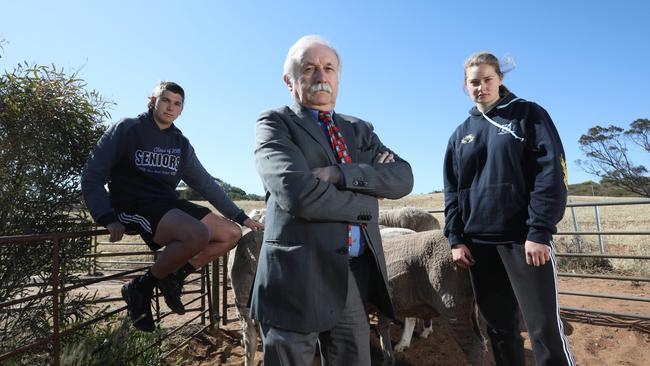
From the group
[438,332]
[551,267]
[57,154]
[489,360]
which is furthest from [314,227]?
[438,332]

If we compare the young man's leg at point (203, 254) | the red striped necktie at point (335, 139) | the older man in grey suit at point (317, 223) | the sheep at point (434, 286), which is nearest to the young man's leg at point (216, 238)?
the young man's leg at point (203, 254)

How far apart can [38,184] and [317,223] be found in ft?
9.13

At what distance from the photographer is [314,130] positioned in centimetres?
182

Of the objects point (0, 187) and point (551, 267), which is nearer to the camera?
point (551, 267)

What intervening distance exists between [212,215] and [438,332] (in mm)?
3433

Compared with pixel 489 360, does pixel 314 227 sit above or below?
above

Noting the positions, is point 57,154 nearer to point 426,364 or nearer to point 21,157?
point 21,157

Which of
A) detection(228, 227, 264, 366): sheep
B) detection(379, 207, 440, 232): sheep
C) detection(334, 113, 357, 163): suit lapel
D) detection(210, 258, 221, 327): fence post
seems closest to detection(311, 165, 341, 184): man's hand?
detection(334, 113, 357, 163): suit lapel

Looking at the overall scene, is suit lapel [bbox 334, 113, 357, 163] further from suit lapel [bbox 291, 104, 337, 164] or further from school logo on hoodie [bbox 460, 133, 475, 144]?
school logo on hoodie [bbox 460, 133, 475, 144]

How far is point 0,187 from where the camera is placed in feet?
10.4

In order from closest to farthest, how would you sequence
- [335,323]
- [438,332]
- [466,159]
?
1. [335,323]
2. [466,159]
3. [438,332]

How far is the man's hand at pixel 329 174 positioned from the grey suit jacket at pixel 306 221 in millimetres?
36

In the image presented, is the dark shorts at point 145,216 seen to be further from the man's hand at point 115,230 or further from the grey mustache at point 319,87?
the grey mustache at point 319,87

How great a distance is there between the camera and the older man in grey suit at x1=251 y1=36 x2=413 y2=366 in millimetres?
1621
